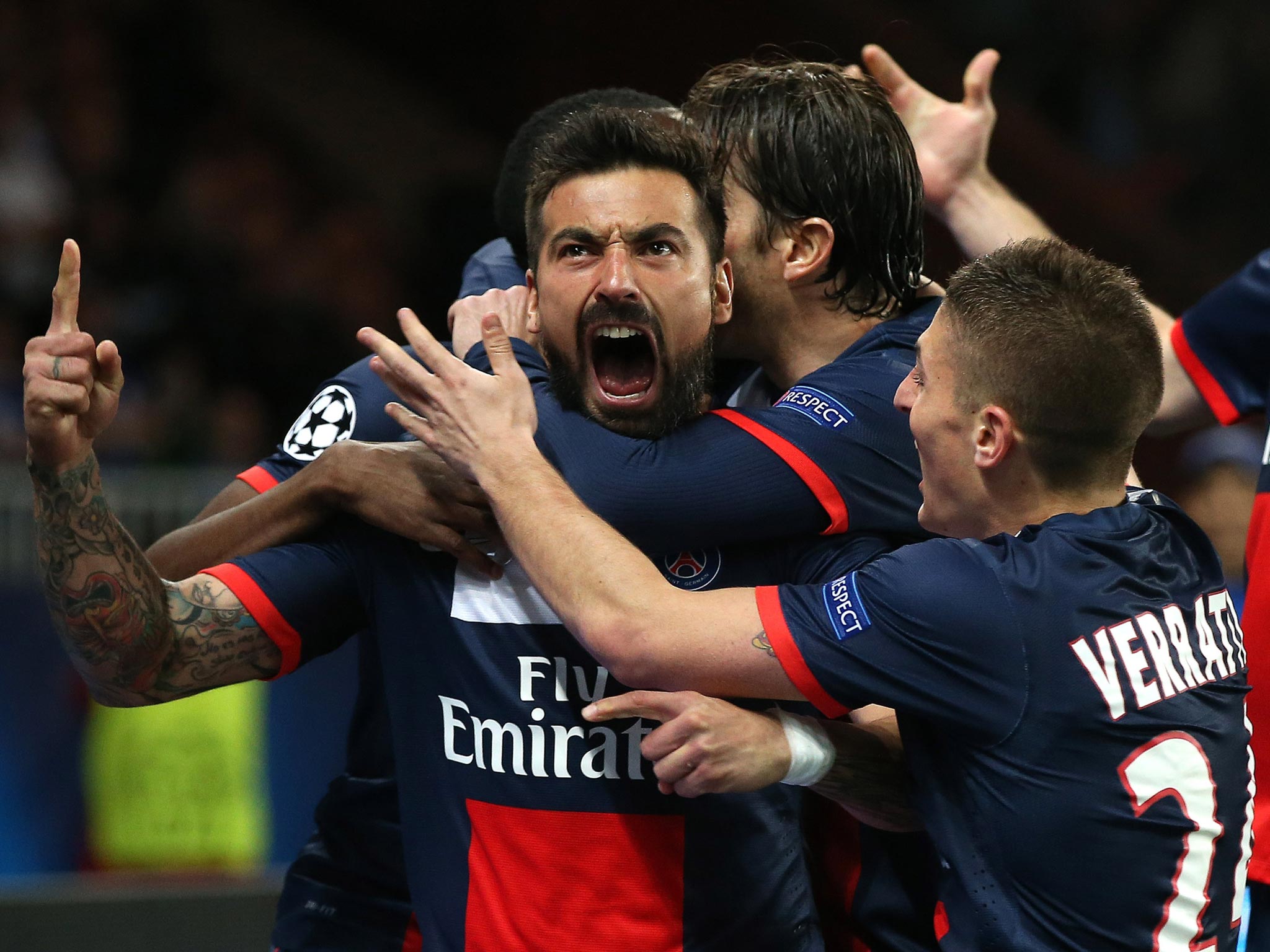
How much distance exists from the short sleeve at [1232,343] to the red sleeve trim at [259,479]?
6.93 feet

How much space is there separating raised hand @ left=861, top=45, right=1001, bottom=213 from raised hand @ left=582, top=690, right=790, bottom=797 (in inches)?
Answer: 78.2

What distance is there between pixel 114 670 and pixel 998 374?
152 centimetres

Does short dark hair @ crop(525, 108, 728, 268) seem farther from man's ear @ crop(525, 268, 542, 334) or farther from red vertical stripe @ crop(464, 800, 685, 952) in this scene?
red vertical stripe @ crop(464, 800, 685, 952)

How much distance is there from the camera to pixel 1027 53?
40.0ft

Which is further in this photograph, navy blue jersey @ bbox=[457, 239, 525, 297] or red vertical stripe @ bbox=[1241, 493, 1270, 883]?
navy blue jersey @ bbox=[457, 239, 525, 297]

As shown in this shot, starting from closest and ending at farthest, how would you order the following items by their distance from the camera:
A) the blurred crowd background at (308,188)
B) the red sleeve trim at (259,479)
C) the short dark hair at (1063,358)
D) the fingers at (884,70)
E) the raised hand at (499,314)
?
the short dark hair at (1063,358)
the raised hand at (499,314)
the red sleeve trim at (259,479)
the fingers at (884,70)
the blurred crowd background at (308,188)

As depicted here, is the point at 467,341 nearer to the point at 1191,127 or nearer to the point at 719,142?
the point at 719,142

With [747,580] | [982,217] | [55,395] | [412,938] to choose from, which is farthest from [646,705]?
[982,217]

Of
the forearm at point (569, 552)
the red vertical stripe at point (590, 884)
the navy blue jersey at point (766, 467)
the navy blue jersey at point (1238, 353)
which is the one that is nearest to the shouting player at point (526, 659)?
the red vertical stripe at point (590, 884)

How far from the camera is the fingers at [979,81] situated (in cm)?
388

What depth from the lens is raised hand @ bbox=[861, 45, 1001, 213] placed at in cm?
389

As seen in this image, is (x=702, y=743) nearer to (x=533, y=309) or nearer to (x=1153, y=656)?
(x=1153, y=656)

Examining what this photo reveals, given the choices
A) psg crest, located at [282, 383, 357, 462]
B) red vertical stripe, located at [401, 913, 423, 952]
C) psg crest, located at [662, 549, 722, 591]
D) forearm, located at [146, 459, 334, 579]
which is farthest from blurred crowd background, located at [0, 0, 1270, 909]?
psg crest, located at [662, 549, 722, 591]

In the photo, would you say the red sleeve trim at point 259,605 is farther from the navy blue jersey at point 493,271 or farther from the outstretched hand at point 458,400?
the navy blue jersey at point 493,271
